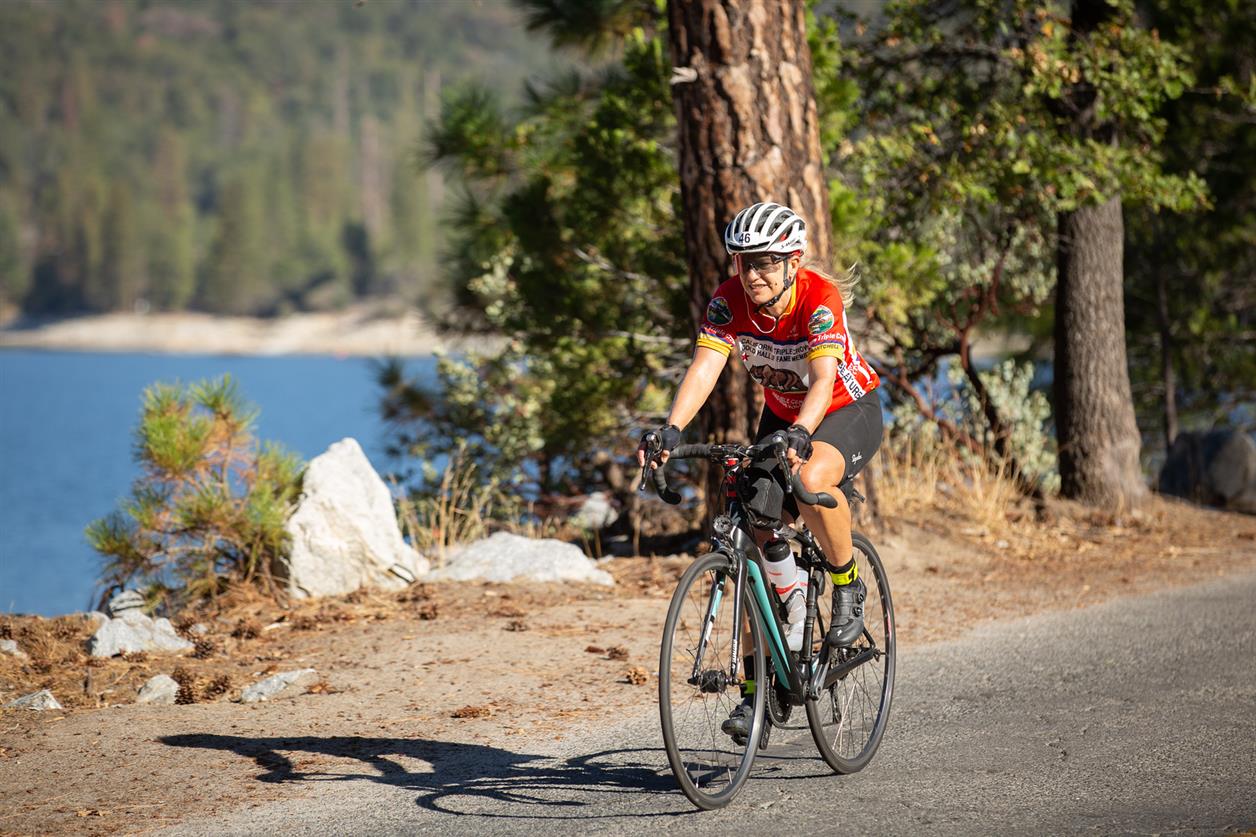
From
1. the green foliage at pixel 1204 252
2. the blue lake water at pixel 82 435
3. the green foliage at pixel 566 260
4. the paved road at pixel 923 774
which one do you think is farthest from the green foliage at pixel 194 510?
the green foliage at pixel 1204 252

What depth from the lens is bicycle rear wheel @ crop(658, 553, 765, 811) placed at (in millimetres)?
4711

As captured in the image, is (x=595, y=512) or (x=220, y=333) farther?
(x=220, y=333)

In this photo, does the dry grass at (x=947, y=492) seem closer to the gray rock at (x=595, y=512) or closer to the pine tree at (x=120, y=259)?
the gray rock at (x=595, y=512)

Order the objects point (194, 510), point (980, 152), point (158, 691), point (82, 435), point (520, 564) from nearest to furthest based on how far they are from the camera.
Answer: point (158, 691), point (194, 510), point (520, 564), point (980, 152), point (82, 435)

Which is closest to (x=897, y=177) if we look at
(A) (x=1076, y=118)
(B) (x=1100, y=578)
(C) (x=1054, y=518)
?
(A) (x=1076, y=118)

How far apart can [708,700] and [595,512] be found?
384 inches

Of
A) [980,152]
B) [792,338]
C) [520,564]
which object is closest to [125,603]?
[520,564]

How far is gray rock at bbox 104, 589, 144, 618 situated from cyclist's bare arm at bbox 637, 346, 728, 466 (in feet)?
16.1

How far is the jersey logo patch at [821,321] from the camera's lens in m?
5.23

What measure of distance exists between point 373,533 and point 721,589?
15.1ft

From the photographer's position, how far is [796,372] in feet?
17.9

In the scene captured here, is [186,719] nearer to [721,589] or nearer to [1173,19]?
[721,589]

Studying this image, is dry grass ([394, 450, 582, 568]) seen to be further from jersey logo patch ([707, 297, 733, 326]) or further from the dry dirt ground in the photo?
jersey logo patch ([707, 297, 733, 326])

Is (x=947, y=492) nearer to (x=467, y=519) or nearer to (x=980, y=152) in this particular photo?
(x=980, y=152)
